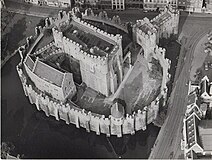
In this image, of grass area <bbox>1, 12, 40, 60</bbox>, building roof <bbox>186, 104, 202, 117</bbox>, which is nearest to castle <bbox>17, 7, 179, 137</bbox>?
grass area <bbox>1, 12, 40, 60</bbox>

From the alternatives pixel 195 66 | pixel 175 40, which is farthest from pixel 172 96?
pixel 175 40

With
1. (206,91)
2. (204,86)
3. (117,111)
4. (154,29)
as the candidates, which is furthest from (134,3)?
(117,111)

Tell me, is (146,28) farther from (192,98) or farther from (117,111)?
(117,111)

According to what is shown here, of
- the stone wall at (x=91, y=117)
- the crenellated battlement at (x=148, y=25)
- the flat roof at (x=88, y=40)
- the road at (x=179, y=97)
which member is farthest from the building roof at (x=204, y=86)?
the flat roof at (x=88, y=40)

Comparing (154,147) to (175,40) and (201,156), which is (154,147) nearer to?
(201,156)

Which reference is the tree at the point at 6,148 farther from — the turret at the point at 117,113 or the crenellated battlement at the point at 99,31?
the crenellated battlement at the point at 99,31

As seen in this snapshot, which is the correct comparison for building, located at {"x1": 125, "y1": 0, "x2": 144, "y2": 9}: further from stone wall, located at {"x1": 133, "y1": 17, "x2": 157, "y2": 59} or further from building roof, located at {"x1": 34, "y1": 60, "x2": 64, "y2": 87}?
building roof, located at {"x1": 34, "y1": 60, "x2": 64, "y2": 87}

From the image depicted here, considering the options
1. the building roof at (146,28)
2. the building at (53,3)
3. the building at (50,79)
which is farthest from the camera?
the building at (53,3)
